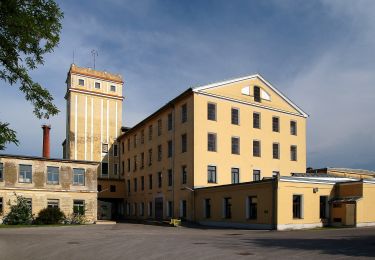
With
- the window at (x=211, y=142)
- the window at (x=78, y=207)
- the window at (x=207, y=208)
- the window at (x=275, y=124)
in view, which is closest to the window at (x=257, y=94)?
the window at (x=275, y=124)

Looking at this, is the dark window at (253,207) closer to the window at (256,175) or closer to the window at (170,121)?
the window at (256,175)

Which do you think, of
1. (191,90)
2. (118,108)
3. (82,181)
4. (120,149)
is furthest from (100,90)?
(191,90)

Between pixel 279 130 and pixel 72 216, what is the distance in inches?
990

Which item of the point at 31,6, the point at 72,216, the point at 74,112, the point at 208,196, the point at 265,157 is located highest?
the point at 74,112

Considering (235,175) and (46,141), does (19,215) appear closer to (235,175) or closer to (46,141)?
(46,141)

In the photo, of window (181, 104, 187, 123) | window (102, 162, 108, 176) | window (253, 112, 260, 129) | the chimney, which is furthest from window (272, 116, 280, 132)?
the chimney

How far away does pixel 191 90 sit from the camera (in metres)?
41.3

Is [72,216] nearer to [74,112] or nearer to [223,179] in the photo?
[223,179]

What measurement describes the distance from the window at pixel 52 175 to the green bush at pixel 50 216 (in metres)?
3.71

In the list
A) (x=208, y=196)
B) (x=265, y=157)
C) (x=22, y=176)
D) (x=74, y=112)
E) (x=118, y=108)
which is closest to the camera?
(x=208, y=196)

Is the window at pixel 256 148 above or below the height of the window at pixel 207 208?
above

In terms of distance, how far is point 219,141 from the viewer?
139 ft

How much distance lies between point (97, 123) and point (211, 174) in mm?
27968

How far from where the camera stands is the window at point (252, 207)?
33.5m
